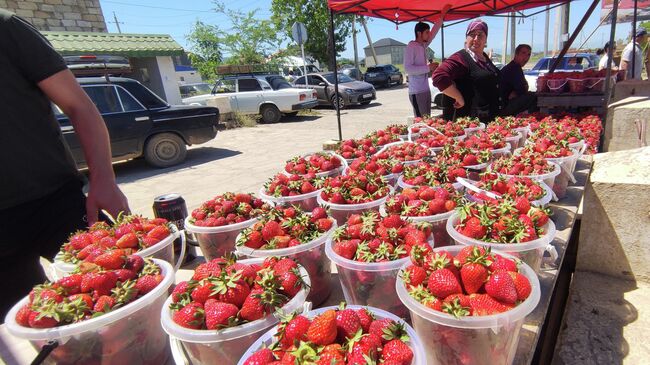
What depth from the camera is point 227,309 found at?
1034mm

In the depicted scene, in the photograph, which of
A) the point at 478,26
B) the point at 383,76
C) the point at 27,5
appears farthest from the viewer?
the point at 383,76

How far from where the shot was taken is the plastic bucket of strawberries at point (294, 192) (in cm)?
216

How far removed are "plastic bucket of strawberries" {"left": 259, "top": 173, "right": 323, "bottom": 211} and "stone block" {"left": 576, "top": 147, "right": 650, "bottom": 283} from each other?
63.5 inches

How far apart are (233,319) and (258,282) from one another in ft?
0.42

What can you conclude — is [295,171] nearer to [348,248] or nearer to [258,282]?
[348,248]

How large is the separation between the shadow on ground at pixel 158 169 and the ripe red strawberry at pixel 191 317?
7.41m

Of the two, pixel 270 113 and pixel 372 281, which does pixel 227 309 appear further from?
pixel 270 113

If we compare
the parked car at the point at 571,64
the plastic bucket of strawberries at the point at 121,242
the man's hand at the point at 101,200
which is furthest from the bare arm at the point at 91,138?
the parked car at the point at 571,64

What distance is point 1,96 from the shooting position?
173 cm

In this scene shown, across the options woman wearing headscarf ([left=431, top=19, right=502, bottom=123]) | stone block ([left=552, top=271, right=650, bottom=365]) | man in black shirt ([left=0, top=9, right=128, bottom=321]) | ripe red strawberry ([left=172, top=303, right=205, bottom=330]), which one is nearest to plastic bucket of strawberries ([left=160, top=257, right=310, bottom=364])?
ripe red strawberry ([left=172, top=303, right=205, bottom=330])

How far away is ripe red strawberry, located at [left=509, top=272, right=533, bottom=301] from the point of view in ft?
3.63

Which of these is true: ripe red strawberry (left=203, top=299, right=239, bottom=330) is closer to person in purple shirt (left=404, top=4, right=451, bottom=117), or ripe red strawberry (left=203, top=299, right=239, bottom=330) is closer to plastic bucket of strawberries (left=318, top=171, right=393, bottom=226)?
plastic bucket of strawberries (left=318, top=171, right=393, bottom=226)

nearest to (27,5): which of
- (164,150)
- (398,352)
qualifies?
(164,150)

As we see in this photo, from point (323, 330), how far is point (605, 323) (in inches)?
64.0
